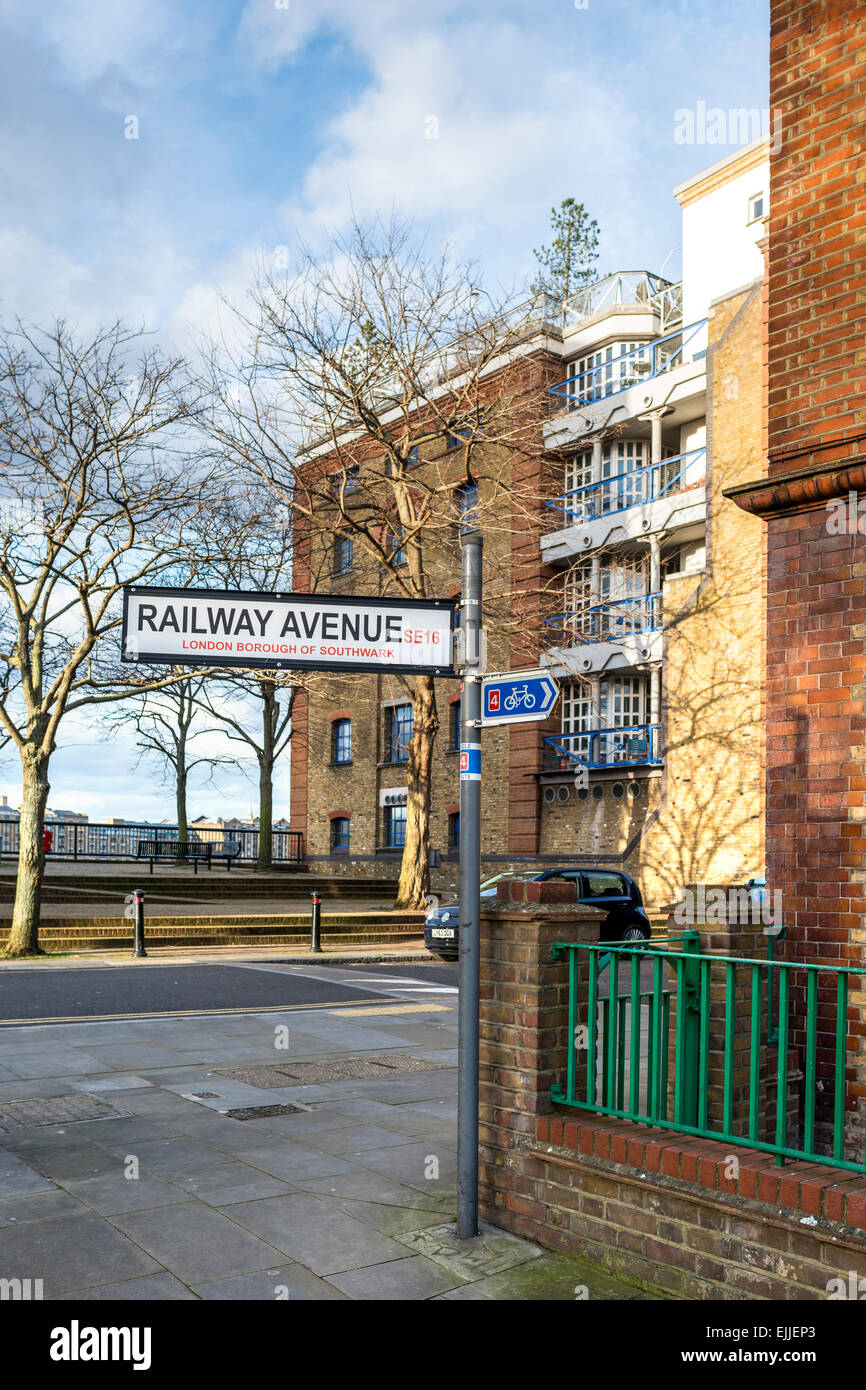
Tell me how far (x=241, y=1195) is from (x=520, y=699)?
9.58 feet

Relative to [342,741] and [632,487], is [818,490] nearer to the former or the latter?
[632,487]

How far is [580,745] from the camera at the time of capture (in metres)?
30.1

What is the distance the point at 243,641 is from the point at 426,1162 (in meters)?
3.14

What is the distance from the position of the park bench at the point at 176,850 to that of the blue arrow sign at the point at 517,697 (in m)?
28.9

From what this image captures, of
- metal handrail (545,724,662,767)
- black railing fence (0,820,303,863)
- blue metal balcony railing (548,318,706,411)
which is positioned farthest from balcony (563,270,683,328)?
black railing fence (0,820,303,863)

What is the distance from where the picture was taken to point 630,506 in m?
29.2

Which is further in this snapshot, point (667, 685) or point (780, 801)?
point (667, 685)

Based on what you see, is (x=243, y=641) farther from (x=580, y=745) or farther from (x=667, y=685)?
(x=580, y=745)

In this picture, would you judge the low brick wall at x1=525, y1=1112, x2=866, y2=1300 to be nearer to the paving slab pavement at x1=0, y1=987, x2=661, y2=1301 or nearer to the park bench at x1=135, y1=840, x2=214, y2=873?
the paving slab pavement at x1=0, y1=987, x2=661, y2=1301

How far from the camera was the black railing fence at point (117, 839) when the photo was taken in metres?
34.5

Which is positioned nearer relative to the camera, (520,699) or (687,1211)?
(687,1211)

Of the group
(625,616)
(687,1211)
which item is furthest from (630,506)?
(687,1211)

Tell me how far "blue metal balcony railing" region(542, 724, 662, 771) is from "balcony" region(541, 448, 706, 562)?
492 centimetres

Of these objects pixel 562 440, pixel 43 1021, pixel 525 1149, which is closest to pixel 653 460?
pixel 562 440
